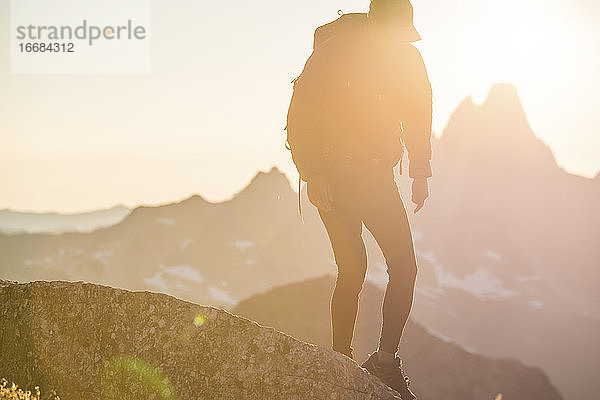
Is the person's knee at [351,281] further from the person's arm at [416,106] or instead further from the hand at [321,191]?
the person's arm at [416,106]

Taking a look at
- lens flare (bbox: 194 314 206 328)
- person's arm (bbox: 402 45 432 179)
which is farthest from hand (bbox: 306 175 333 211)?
lens flare (bbox: 194 314 206 328)

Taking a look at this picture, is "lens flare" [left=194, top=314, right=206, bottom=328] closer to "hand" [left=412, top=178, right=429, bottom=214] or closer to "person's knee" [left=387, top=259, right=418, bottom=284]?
"person's knee" [left=387, top=259, right=418, bottom=284]

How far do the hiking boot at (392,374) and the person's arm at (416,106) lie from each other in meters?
1.87

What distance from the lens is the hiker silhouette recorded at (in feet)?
18.5

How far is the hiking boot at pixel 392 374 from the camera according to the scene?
222 inches

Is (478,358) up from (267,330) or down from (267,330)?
down

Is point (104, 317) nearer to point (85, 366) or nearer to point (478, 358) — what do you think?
point (85, 366)

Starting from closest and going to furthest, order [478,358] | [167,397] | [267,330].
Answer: [167,397] → [267,330] → [478,358]

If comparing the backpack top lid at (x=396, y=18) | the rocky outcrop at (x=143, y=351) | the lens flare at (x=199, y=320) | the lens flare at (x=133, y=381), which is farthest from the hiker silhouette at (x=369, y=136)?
the lens flare at (x=133, y=381)

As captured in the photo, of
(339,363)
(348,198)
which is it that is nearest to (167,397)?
(339,363)

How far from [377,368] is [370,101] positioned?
2402mm

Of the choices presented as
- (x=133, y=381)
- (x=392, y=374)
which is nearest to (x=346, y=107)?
(x=392, y=374)

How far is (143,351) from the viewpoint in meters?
4.59

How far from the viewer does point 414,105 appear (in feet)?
19.1
